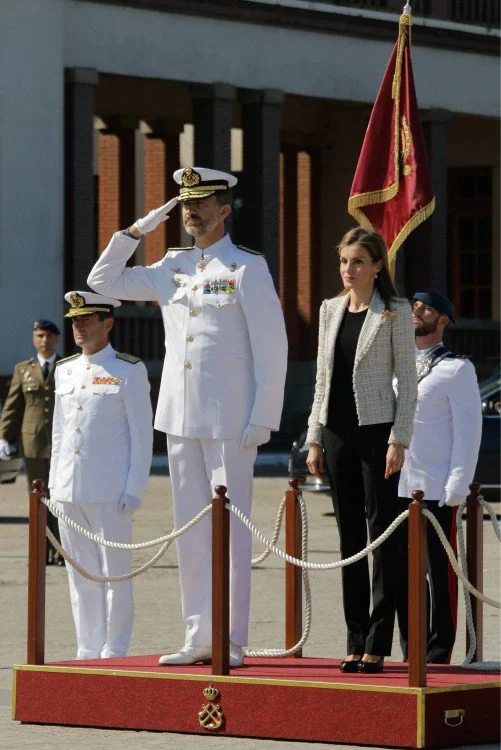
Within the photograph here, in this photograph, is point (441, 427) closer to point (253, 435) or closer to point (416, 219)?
point (253, 435)

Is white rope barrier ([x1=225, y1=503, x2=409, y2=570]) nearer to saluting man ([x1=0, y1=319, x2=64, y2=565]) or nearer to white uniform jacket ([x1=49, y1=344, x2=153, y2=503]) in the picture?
white uniform jacket ([x1=49, y1=344, x2=153, y2=503])

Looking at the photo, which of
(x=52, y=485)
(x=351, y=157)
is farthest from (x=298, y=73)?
(x=52, y=485)

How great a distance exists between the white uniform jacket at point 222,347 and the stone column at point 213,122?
22.2 meters

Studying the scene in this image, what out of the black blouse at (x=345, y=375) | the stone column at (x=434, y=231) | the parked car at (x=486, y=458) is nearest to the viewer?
the black blouse at (x=345, y=375)

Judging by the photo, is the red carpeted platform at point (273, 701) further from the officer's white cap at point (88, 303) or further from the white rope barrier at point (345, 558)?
the officer's white cap at point (88, 303)

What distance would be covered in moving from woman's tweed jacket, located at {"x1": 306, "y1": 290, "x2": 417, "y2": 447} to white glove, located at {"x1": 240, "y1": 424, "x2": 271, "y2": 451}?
209mm

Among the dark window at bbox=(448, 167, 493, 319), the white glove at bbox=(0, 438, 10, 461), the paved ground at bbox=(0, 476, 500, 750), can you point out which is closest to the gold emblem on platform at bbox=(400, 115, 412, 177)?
the paved ground at bbox=(0, 476, 500, 750)

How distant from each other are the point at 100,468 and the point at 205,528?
1.40 meters

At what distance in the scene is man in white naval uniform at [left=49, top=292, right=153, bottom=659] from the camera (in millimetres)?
9930

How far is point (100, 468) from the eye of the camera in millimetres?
10016

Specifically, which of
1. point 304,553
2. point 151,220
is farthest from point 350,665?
point 151,220

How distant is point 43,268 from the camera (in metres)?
29.0

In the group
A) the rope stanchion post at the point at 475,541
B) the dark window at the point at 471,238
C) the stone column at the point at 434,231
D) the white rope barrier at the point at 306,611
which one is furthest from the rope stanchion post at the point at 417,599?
the dark window at the point at 471,238

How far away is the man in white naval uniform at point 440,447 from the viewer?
9.54m
